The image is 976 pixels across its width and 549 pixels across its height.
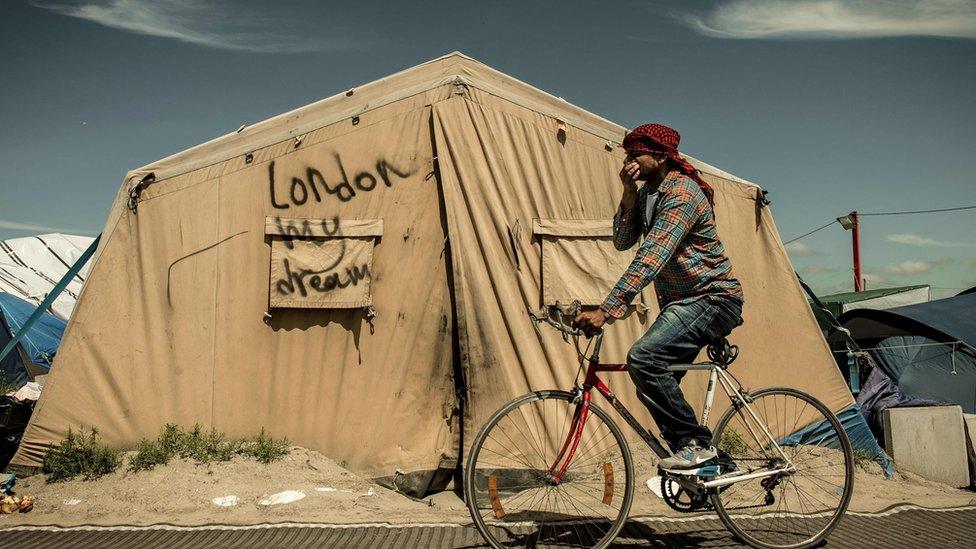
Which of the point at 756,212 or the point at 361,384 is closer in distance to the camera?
the point at 361,384

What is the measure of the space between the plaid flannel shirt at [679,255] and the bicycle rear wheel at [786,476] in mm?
661

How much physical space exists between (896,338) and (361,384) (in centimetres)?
729

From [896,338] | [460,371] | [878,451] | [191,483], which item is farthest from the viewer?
[896,338]

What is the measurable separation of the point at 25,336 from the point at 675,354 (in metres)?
11.5

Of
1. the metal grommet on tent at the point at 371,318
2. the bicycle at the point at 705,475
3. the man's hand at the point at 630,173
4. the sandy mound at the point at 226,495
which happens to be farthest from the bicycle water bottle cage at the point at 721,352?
the metal grommet on tent at the point at 371,318

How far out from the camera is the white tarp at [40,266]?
15.3 m

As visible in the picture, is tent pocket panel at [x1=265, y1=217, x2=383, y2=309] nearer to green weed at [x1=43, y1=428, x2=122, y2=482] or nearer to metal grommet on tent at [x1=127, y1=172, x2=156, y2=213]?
metal grommet on tent at [x1=127, y1=172, x2=156, y2=213]

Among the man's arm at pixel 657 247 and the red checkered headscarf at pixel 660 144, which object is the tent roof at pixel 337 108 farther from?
the man's arm at pixel 657 247

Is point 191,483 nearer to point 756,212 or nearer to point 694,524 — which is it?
point 694,524

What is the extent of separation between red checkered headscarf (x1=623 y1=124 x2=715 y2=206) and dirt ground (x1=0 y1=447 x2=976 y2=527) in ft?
7.31

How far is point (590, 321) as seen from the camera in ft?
12.3

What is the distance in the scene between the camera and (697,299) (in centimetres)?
407

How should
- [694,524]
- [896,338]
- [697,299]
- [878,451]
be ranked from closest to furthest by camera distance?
[697,299]
[694,524]
[878,451]
[896,338]

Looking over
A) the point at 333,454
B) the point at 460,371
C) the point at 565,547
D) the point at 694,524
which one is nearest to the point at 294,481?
the point at 333,454
